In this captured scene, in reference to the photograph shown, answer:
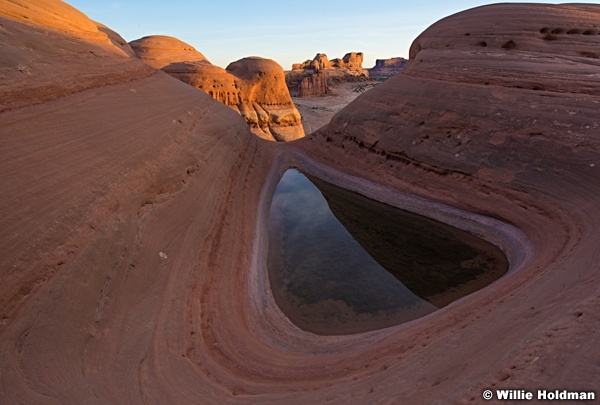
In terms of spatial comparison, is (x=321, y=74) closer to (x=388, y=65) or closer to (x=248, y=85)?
(x=248, y=85)

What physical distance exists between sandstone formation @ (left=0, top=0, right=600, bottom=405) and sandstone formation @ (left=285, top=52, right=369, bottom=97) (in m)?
46.2

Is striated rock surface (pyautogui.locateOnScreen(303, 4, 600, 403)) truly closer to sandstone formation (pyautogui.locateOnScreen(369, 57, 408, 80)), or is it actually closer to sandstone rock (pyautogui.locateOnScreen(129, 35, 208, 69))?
sandstone rock (pyautogui.locateOnScreen(129, 35, 208, 69))

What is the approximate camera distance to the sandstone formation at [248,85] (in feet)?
77.6

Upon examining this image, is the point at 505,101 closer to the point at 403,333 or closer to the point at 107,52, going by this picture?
the point at 403,333

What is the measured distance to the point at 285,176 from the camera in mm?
13766

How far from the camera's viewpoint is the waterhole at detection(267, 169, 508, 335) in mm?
6105

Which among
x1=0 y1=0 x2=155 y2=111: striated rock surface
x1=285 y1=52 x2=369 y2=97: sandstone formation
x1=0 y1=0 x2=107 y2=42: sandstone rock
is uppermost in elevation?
x1=285 y1=52 x2=369 y2=97: sandstone formation

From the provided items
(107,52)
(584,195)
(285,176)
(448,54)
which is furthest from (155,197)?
(448,54)

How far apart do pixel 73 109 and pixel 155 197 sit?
199 cm

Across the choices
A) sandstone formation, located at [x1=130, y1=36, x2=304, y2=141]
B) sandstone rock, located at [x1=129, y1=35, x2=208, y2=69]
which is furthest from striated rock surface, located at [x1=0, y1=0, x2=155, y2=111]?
sandstone rock, located at [x1=129, y1=35, x2=208, y2=69]

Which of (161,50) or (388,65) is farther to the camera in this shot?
(388,65)

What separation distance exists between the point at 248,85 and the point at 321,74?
35.2 m

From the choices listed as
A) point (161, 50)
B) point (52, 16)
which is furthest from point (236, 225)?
point (161, 50)

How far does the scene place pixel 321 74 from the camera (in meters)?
57.1
